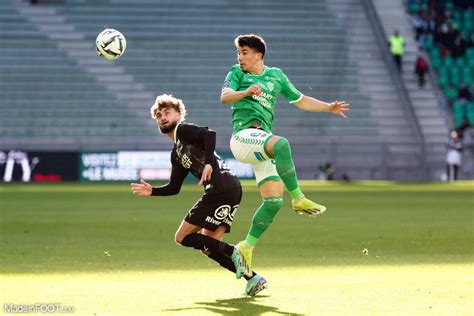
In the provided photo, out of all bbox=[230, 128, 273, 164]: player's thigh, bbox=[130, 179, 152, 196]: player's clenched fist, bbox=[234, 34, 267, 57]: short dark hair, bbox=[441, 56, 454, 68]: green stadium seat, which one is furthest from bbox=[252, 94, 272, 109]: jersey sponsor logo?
bbox=[441, 56, 454, 68]: green stadium seat

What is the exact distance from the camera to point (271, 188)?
31.2ft

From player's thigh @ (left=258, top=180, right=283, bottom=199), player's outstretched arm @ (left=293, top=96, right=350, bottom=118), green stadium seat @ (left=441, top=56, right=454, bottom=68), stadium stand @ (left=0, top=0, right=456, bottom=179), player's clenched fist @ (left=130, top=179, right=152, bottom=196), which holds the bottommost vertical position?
player's clenched fist @ (left=130, top=179, right=152, bottom=196)

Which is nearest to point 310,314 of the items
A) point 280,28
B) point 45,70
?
point 45,70

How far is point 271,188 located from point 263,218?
0.30m

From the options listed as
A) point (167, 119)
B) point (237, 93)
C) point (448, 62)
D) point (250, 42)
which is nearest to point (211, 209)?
point (167, 119)

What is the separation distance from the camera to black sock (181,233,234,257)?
358 inches

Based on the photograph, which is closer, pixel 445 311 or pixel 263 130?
pixel 445 311

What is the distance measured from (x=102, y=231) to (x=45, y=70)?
24.9m

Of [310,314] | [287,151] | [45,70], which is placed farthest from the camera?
[45,70]

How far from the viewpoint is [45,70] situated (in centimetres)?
4019

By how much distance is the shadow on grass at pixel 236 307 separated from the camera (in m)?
7.82

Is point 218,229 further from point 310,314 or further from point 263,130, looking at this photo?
point 310,314

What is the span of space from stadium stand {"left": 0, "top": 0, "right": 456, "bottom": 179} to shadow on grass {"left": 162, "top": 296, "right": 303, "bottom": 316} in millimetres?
28271

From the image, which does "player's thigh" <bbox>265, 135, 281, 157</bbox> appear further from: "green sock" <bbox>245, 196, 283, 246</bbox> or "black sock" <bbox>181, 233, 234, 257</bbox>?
"black sock" <bbox>181, 233, 234, 257</bbox>
